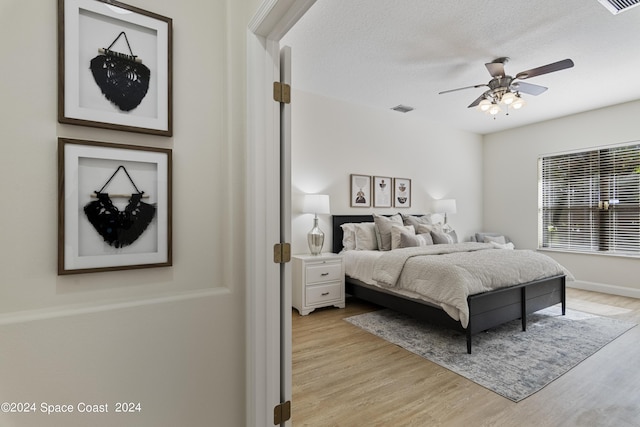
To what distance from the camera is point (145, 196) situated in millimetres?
1340

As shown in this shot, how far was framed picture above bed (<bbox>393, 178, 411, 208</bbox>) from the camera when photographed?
5.29m

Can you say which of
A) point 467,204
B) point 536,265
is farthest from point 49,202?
point 467,204

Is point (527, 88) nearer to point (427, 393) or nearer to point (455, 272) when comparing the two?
point (455, 272)

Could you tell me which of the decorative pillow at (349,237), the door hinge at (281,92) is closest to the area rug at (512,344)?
the decorative pillow at (349,237)

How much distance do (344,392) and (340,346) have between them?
2.42 ft

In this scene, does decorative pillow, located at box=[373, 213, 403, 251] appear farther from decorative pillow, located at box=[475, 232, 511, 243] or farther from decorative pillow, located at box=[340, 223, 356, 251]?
decorative pillow, located at box=[475, 232, 511, 243]

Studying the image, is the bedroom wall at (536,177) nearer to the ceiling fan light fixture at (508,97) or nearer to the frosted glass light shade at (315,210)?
the ceiling fan light fixture at (508,97)

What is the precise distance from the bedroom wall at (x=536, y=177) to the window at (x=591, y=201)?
148mm

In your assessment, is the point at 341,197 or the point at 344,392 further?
the point at 341,197

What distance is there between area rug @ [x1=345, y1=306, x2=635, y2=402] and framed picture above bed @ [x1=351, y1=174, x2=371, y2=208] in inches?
67.4

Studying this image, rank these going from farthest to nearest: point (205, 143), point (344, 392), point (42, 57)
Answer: point (344, 392), point (205, 143), point (42, 57)

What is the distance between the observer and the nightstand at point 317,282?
12.4ft

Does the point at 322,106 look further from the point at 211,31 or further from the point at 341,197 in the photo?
the point at 211,31

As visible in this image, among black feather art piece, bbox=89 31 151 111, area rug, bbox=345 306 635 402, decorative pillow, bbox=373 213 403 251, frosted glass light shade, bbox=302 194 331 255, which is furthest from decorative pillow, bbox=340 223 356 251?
black feather art piece, bbox=89 31 151 111
